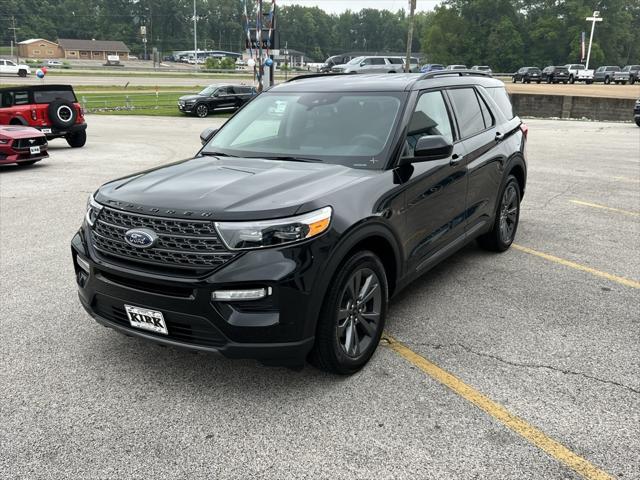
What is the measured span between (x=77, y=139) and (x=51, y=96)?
1246 millimetres

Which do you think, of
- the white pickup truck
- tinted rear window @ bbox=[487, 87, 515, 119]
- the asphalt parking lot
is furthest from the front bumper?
the white pickup truck

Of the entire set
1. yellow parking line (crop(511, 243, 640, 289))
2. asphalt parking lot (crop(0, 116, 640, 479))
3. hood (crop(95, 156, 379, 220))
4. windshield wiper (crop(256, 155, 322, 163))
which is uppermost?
windshield wiper (crop(256, 155, 322, 163))

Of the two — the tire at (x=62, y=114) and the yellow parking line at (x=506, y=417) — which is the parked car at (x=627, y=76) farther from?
the yellow parking line at (x=506, y=417)

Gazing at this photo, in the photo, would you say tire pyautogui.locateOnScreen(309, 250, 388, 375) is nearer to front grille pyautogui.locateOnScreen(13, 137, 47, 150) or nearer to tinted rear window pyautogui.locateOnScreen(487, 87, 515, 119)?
tinted rear window pyautogui.locateOnScreen(487, 87, 515, 119)

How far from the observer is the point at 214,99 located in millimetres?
26922

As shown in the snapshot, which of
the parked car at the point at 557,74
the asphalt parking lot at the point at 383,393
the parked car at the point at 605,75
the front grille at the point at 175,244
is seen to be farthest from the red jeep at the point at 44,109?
the parked car at the point at 605,75

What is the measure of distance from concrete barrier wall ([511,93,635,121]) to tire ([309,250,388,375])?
1064 inches

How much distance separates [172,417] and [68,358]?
1.10 m

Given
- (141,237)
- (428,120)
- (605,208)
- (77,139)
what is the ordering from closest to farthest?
(141,237) → (428,120) → (605,208) → (77,139)

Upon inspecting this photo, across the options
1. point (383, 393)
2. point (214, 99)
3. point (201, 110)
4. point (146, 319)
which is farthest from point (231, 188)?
point (214, 99)

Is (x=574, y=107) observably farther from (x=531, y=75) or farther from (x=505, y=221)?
(x=531, y=75)

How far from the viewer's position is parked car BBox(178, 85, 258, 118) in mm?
26194

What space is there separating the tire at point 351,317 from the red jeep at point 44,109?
42.2 feet

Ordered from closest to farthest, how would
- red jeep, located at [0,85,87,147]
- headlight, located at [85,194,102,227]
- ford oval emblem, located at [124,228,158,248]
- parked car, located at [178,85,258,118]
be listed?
ford oval emblem, located at [124,228,158,248]
headlight, located at [85,194,102,227]
red jeep, located at [0,85,87,147]
parked car, located at [178,85,258,118]
